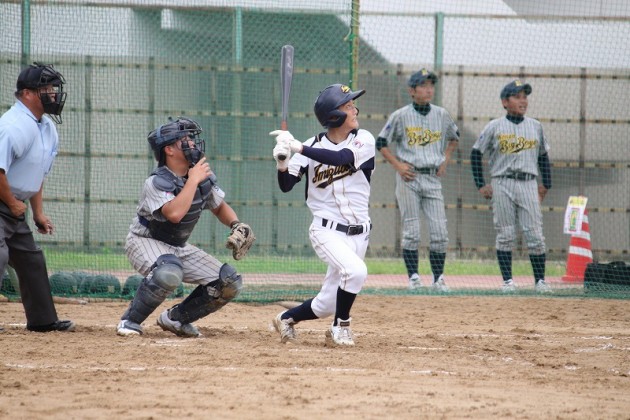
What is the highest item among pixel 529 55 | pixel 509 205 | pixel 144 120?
pixel 529 55

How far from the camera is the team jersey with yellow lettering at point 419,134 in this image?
11211mm

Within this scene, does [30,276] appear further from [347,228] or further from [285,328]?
[347,228]

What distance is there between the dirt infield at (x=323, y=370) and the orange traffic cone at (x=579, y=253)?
11.8 ft

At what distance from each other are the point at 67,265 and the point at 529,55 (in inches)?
233

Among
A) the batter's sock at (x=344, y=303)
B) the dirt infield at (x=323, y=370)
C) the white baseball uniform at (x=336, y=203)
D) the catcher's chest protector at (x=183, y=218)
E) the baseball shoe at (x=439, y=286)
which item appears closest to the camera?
the dirt infield at (x=323, y=370)

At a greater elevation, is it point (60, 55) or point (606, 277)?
point (60, 55)

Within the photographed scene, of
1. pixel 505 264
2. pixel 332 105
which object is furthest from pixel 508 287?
pixel 332 105

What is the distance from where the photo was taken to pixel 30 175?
24.3 feet

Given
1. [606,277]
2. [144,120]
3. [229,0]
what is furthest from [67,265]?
[606,277]

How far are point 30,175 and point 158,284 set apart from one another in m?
1.23

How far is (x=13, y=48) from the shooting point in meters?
10.9

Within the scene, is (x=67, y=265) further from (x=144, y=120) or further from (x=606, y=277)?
(x=606, y=277)

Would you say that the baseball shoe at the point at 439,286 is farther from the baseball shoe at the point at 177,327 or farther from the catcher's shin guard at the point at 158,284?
the catcher's shin guard at the point at 158,284

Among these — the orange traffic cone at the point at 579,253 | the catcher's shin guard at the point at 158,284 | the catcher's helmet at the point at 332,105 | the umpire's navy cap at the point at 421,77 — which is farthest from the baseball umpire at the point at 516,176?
the catcher's shin guard at the point at 158,284
